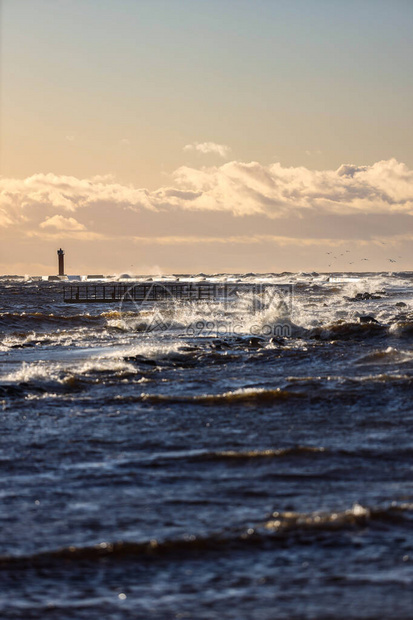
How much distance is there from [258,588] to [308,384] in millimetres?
10126

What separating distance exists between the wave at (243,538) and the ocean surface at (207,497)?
2cm

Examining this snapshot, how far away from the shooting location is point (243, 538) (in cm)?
620

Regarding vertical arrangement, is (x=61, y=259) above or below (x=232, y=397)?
above

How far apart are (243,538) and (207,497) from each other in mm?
1181

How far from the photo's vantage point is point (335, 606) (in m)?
4.93

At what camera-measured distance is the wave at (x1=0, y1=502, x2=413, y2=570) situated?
5.88m

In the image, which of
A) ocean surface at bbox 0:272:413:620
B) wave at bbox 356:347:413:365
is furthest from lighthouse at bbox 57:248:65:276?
ocean surface at bbox 0:272:413:620

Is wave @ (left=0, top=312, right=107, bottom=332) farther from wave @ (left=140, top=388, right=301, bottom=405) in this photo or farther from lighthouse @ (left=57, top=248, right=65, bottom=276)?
lighthouse @ (left=57, top=248, right=65, bottom=276)

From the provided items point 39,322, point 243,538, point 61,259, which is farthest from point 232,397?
point 61,259

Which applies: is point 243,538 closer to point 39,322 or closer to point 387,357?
point 387,357

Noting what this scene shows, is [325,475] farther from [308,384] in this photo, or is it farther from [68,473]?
[308,384]

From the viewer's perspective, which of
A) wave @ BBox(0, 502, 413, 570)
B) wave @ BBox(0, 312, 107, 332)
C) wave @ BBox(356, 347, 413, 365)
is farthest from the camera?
wave @ BBox(0, 312, 107, 332)

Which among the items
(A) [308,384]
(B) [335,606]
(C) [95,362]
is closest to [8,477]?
(B) [335,606]

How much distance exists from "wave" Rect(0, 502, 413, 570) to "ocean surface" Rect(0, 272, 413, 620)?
0.05ft
